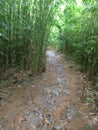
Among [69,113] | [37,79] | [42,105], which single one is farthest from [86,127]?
[37,79]

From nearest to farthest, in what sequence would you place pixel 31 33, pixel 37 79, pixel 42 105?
pixel 42 105 < pixel 31 33 < pixel 37 79

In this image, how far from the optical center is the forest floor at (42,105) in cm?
229

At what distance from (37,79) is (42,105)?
1.23m

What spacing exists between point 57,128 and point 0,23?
1.88 m

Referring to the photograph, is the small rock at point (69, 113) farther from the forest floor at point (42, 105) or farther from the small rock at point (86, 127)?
the small rock at point (86, 127)

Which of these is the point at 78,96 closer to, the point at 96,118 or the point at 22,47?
the point at 96,118

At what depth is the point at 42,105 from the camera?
2.74 meters

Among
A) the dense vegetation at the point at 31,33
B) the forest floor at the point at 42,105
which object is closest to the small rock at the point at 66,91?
the forest floor at the point at 42,105

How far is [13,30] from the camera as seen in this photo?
11.7 ft

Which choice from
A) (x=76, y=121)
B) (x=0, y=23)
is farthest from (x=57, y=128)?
(x=0, y=23)

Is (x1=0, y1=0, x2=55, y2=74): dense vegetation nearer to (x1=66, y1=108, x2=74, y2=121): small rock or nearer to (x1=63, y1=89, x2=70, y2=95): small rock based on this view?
(x1=63, y1=89, x2=70, y2=95): small rock

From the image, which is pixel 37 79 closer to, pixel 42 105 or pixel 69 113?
pixel 42 105

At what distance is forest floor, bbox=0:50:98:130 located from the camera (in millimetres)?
2291

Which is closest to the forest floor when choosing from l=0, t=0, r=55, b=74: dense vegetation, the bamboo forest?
the bamboo forest
